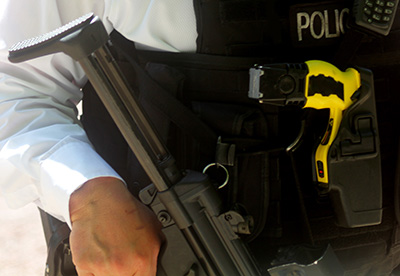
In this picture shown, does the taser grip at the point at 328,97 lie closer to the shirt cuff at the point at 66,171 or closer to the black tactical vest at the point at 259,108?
the black tactical vest at the point at 259,108

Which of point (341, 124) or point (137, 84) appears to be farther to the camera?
point (137, 84)

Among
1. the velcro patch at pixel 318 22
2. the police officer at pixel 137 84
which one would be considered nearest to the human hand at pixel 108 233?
the police officer at pixel 137 84

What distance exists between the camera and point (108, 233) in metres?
0.99

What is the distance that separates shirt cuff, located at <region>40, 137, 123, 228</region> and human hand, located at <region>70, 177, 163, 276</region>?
A: 0.02 metres

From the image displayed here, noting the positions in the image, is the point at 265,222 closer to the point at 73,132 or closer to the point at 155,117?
the point at 155,117

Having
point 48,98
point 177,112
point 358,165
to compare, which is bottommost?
point 358,165

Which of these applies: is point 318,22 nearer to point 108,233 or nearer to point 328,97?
point 328,97

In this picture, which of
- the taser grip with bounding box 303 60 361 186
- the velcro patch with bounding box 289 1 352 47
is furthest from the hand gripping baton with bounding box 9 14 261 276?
the velcro patch with bounding box 289 1 352 47

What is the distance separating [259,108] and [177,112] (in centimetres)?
17

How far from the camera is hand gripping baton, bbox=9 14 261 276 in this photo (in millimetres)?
870

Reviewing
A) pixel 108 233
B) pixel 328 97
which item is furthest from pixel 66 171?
pixel 328 97

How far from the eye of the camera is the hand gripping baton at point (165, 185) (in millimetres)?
870

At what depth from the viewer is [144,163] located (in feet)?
3.23

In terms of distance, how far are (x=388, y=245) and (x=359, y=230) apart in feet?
0.31
